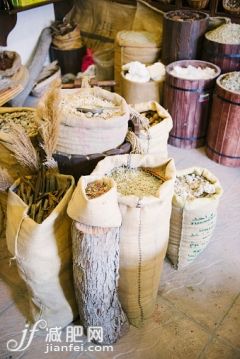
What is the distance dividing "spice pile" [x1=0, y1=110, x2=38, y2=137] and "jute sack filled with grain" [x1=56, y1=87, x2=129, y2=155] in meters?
0.27

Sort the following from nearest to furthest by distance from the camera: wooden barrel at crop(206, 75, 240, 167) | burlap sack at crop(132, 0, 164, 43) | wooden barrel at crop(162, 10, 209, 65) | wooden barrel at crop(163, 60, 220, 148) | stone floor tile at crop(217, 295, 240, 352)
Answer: stone floor tile at crop(217, 295, 240, 352), wooden barrel at crop(206, 75, 240, 167), wooden barrel at crop(163, 60, 220, 148), wooden barrel at crop(162, 10, 209, 65), burlap sack at crop(132, 0, 164, 43)

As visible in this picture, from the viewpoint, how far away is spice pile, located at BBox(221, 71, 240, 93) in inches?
103

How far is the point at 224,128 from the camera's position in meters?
2.72

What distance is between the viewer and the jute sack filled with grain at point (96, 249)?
1.19m

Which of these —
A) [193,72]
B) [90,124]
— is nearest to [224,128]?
[193,72]

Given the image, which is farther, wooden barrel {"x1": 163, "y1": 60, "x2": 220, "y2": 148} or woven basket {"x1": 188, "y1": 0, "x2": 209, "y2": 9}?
woven basket {"x1": 188, "y1": 0, "x2": 209, "y2": 9}

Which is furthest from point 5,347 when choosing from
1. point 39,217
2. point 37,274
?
point 39,217

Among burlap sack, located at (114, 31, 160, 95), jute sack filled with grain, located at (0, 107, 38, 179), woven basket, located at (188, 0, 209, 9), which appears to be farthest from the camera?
burlap sack, located at (114, 31, 160, 95)

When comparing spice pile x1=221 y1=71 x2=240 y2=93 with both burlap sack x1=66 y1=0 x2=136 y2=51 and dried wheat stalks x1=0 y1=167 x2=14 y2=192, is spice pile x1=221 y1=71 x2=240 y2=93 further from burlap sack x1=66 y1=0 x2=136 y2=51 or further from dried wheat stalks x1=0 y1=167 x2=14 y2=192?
dried wheat stalks x1=0 y1=167 x2=14 y2=192

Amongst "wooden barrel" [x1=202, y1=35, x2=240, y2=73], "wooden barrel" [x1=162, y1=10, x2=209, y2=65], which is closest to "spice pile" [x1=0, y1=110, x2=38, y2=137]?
"wooden barrel" [x1=162, y1=10, x2=209, y2=65]

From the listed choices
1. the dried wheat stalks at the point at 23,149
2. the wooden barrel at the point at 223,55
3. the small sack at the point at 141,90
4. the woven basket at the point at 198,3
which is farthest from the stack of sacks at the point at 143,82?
the dried wheat stalks at the point at 23,149

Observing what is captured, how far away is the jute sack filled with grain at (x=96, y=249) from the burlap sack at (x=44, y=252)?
0.10 m

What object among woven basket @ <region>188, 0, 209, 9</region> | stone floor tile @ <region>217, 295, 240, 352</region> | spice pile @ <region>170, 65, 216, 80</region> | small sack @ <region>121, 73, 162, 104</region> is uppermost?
woven basket @ <region>188, 0, 209, 9</region>

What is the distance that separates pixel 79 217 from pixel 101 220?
3.2 inches
